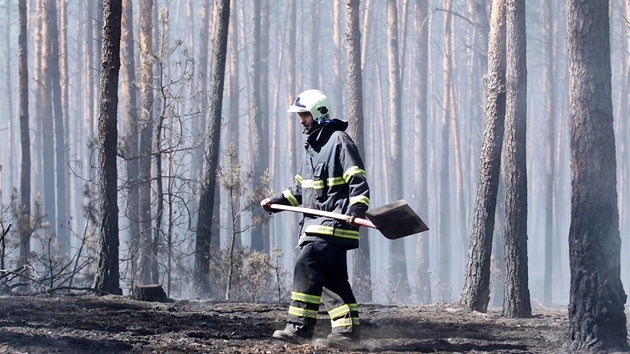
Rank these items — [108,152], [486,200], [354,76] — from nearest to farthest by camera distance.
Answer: [108,152], [486,200], [354,76]

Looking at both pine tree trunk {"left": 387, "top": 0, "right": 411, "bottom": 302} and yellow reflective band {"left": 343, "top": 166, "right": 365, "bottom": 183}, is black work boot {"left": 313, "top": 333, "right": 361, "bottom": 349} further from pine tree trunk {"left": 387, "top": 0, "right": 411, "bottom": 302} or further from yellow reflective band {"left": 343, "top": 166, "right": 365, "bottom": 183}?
pine tree trunk {"left": 387, "top": 0, "right": 411, "bottom": 302}

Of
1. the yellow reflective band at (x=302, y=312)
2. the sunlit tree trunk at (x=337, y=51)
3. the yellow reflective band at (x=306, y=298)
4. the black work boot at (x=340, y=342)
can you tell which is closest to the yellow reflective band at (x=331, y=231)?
the yellow reflective band at (x=306, y=298)

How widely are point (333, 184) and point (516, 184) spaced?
479 centimetres

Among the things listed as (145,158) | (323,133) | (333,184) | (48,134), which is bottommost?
(333,184)

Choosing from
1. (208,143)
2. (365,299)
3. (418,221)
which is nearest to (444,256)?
(365,299)

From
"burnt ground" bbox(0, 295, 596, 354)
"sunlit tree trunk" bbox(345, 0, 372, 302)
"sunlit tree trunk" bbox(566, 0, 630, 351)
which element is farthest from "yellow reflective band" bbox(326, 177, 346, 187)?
"sunlit tree trunk" bbox(345, 0, 372, 302)

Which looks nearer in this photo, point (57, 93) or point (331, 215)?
point (331, 215)

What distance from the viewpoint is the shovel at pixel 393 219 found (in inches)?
233

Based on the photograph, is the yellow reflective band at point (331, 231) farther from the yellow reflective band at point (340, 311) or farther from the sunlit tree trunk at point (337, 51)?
the sunlit tree trunk at point (337, 51)

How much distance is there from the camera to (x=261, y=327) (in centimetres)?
747

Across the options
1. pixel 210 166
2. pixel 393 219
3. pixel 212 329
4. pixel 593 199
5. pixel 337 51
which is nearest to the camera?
pixel 393 219

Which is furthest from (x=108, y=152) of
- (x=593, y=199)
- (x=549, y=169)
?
(x=549, y=169)

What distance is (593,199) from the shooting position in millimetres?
6715

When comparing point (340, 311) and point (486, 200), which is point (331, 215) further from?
point (486, 200)
